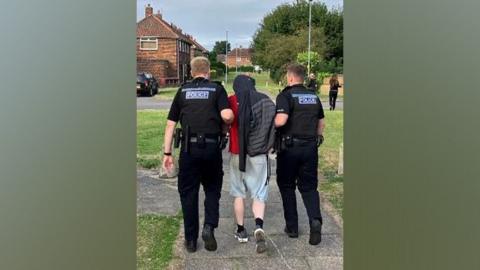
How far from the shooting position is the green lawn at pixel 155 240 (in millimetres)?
4953

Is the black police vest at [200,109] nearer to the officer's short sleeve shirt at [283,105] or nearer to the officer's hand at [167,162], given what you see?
the officer's hand at [167,162]

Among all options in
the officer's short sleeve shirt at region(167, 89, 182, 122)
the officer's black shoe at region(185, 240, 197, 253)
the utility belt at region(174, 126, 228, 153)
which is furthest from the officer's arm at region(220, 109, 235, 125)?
the officer's black shoe at region(185, 240, 197, 253)

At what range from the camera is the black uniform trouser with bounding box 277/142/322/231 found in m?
5.47

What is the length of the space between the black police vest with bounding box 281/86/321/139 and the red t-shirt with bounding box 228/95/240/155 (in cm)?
49

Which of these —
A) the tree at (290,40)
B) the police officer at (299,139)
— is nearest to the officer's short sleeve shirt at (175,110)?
the police officer at (299,139)

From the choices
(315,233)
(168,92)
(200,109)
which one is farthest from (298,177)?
(168,92)

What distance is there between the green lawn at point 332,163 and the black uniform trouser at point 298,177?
47 centimetres

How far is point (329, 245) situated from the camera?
215 inches

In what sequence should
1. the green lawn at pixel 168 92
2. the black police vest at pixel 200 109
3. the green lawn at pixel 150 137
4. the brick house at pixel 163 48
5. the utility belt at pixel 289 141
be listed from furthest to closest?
the green lawn at pixel 150 137, the green lawn at pixel 168 92, the utility belt at pixel 289 141, the black police vest at pixel 200 109, the brick house at pixel 163 48

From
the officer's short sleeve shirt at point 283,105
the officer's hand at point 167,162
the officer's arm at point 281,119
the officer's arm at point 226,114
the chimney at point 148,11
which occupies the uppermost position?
the chimney at point 148,11
